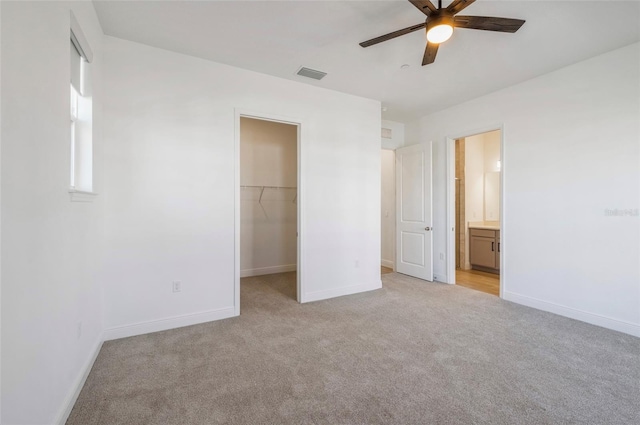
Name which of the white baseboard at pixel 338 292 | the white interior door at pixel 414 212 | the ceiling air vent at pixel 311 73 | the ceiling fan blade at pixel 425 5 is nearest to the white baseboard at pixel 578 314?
the white interior door at pixel 414 212

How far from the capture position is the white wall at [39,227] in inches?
45.2

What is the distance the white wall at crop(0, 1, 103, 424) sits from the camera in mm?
1148

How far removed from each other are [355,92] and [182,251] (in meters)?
3.00

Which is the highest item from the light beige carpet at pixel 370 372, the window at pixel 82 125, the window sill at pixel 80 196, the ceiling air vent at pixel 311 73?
the ceiling air vent at pixel 311 73

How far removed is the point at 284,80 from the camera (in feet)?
11.5

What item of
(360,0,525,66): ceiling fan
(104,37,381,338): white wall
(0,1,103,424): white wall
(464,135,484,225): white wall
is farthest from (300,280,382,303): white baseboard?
(360,0,525,66): ceiling fan

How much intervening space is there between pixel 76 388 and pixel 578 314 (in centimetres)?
460

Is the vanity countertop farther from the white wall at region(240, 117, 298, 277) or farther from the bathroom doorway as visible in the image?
the white wall at region(240, 117, 298, 277)

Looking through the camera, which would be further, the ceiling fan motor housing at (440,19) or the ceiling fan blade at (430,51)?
the ceiling fan blade at (430,51)

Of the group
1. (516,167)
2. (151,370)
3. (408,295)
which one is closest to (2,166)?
(151,370)

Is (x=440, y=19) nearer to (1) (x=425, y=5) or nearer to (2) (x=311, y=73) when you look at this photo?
(1) (x=425, y=5)

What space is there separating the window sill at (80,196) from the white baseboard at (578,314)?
15.3 feet

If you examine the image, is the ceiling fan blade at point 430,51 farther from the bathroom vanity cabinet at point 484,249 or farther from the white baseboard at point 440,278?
the bathroom vanity cabinet at point 484,249

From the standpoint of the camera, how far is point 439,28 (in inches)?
79.7
